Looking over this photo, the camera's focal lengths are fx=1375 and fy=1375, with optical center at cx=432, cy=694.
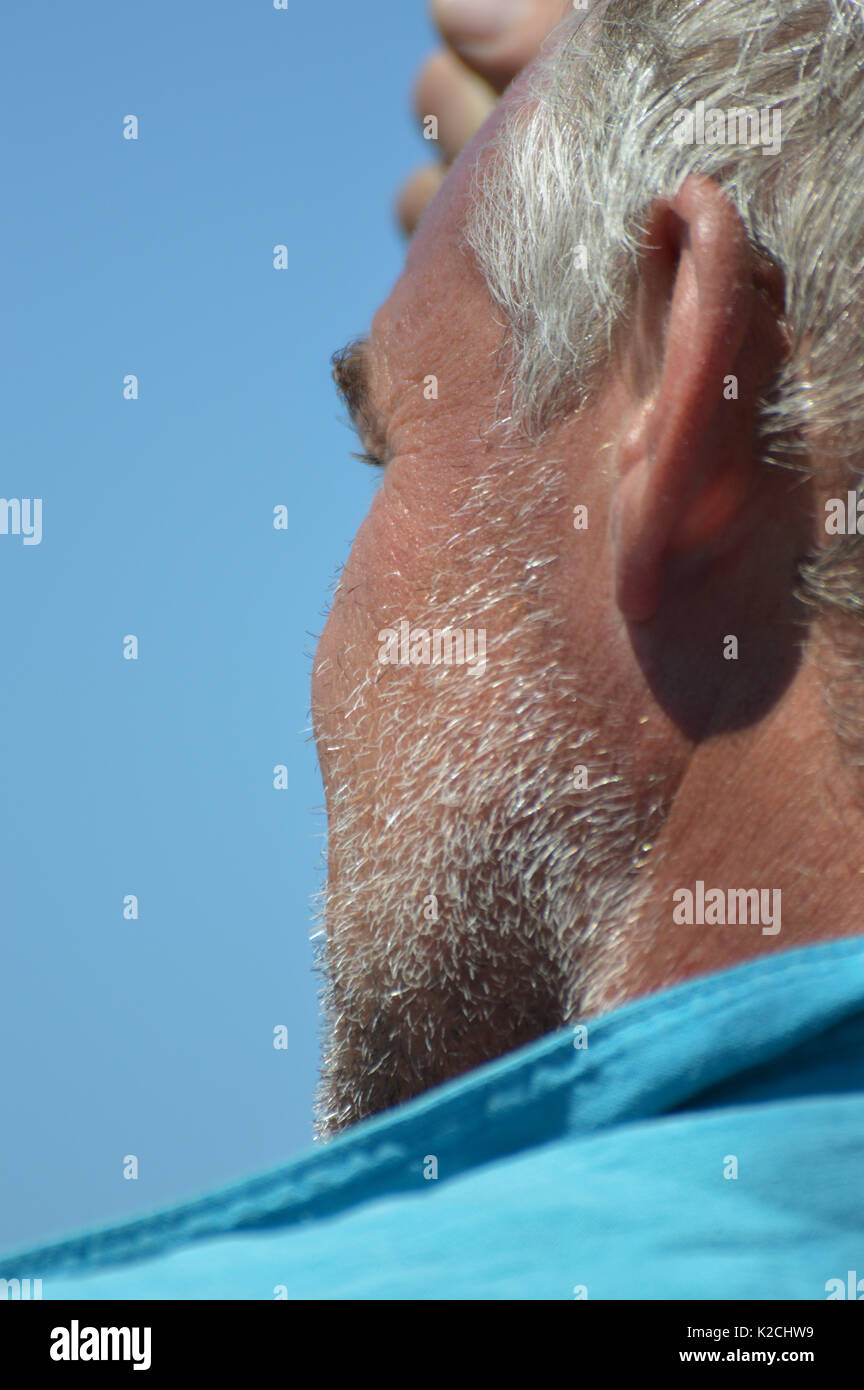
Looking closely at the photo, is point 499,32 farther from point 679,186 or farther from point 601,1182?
point 601,1182

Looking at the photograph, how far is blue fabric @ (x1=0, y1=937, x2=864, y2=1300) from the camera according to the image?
851 millimetres

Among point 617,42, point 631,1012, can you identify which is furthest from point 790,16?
point 631,1012

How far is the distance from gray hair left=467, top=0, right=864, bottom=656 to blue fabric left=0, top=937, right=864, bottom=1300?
16.5 inches

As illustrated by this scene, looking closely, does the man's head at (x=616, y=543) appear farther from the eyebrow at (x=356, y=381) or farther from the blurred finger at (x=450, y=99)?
the blurred finger at (x=450, y=99)

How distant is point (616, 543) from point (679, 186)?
334mm

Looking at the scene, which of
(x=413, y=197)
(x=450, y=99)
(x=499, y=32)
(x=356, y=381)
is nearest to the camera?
(x=356, y=381)

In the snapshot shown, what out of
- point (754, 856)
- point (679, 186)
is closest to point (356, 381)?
point (679, 186)

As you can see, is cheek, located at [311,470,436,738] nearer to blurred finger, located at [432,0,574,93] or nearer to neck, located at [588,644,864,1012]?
neck, located at [588,644,864,1012]

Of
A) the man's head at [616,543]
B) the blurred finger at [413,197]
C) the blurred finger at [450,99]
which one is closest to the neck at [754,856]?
the man's head at [616,543]

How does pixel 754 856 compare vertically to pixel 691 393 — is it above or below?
below

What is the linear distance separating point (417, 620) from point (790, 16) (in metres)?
0.71

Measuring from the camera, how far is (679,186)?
50.0 inches

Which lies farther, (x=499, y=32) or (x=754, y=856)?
(x=499, y=32)
